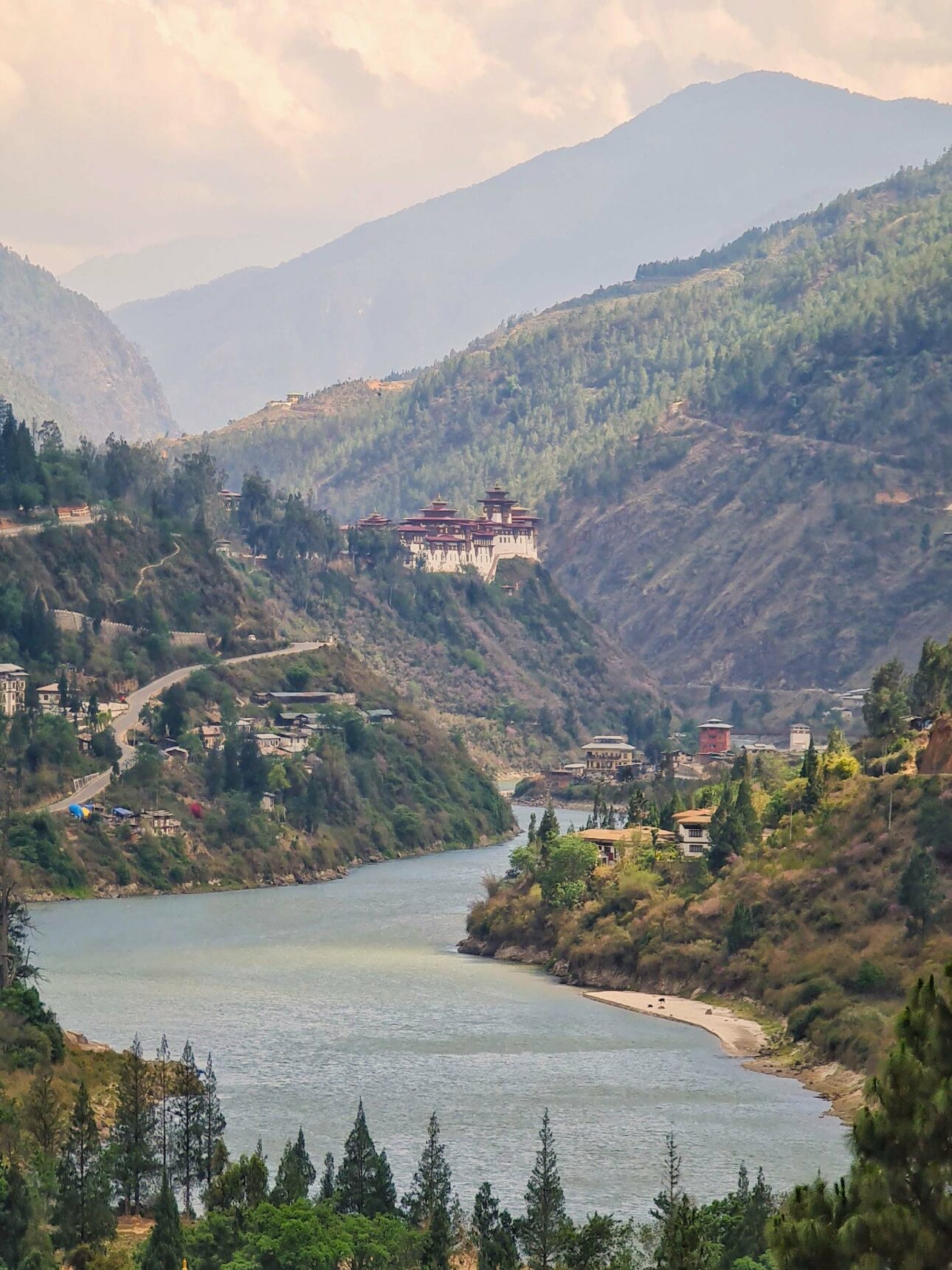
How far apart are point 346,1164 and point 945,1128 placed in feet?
70.1

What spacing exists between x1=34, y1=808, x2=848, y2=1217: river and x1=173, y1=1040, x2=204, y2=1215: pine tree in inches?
62.5

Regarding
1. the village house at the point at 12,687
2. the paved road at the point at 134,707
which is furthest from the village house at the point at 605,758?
the village house at the point at 12,687

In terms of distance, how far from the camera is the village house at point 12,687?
388 ft

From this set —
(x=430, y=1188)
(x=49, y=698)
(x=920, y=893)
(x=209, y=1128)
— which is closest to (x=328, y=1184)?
(x=430, y=1188)

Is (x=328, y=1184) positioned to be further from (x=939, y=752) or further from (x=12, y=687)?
(x=12, y=687)

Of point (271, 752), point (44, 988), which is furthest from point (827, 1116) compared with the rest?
point (271, 752)

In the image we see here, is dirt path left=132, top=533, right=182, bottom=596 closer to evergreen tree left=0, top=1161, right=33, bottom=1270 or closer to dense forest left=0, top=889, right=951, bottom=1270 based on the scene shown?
dense forest left=0, top=889, right=951, bottom=1270

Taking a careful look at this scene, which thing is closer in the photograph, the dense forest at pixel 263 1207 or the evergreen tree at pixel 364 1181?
the dense forest at pixel 263 1207

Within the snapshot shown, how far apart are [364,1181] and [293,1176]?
142cm

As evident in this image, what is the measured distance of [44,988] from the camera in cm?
7706

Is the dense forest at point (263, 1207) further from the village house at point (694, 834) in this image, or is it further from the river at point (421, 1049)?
the village house at point (694, 834)

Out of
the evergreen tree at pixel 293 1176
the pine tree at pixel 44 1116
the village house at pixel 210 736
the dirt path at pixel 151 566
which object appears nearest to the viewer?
the evergreen tree at pixel 293 1176

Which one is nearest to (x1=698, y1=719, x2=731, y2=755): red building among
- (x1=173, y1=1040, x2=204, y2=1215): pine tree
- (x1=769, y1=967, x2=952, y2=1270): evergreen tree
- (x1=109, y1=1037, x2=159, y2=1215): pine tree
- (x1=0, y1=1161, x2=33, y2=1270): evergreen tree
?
(x1=173, y1=1040, x2=204, y2=1215): pine tree

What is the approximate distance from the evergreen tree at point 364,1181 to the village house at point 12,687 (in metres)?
71.3
